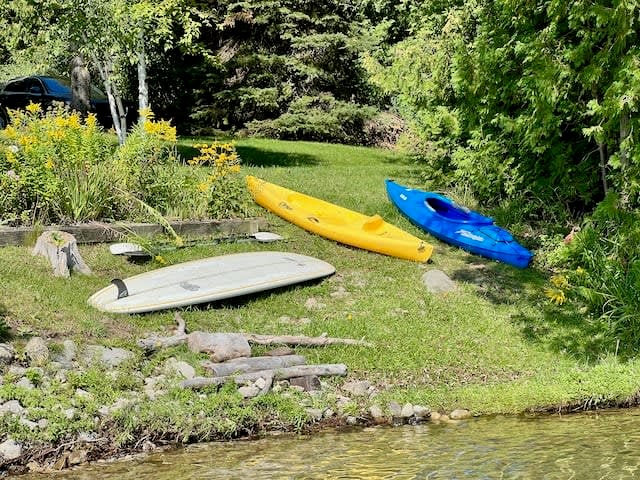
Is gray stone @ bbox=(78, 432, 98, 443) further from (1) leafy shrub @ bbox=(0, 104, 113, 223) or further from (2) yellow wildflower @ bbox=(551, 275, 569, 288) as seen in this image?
(2) yellow wildflower @ bbox=(551, 275, 569, 288)

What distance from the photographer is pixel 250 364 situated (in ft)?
23.1

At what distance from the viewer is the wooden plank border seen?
8.89m

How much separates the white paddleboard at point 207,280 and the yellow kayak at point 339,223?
974 mm

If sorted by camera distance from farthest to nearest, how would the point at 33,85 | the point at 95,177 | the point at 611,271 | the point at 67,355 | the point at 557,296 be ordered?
the point at 33,85, the point at 95,177, the point at 557,296, the point at 611,271, the point at 67,355

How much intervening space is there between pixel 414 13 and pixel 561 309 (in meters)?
10.7

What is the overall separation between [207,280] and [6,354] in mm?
2505

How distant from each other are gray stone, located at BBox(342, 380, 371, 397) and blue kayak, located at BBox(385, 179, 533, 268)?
3972 mm

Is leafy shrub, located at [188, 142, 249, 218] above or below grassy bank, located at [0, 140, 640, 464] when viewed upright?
above

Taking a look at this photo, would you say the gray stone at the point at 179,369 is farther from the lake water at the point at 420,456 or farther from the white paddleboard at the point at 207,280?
the white paddleboard at the point at 207,280

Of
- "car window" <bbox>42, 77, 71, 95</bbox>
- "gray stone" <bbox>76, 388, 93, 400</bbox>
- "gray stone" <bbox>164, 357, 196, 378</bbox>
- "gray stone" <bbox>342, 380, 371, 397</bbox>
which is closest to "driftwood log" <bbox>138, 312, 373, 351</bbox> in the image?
"gray stone" <bbox>164, 357, 196, 378</bbox>

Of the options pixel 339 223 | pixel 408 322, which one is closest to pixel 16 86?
pixel 339 223

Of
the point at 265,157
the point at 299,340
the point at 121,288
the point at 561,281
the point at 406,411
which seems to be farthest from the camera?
the point at 265,157

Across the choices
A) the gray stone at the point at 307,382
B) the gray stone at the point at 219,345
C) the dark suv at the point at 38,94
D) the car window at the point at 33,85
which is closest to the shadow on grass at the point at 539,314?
the gray stone at the point at 307,382

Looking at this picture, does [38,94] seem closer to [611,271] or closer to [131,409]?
[611,271]
